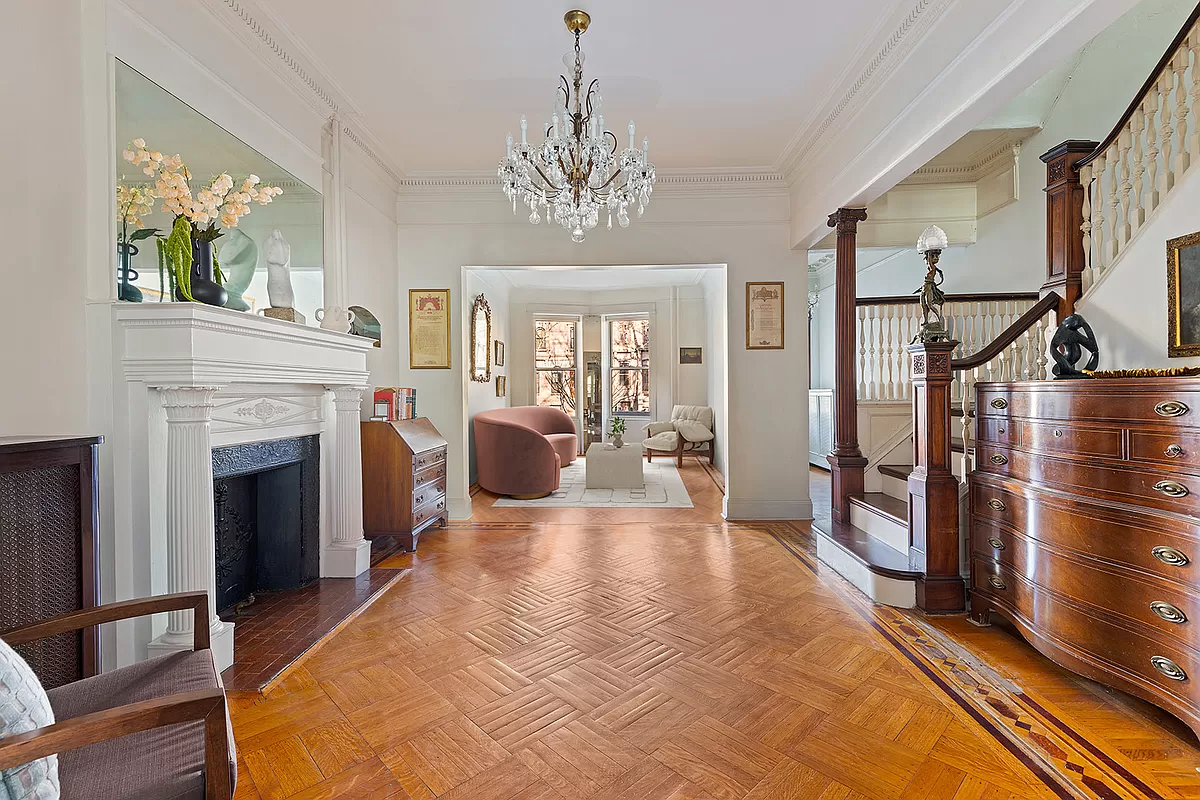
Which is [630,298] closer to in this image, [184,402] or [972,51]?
[972,51]

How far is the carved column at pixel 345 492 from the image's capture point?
3688 mm

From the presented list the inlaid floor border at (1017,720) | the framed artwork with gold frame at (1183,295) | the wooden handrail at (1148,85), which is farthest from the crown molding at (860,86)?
the inlaid floor border at (1017,720)

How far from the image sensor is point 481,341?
742 centimetres

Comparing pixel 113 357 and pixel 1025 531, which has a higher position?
pixel 113 357

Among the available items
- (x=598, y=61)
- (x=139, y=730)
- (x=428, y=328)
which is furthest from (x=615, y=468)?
(x=139, y=730)

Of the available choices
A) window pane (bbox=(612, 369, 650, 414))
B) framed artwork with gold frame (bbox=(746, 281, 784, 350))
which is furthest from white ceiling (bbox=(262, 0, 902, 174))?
window pane (bbox=(612, 369, 650, 414))

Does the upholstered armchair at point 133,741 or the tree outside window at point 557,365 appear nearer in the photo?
the upholstered armchair at point 133,741

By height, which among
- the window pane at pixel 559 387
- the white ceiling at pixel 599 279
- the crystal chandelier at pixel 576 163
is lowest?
the window pane at pixel 559 387

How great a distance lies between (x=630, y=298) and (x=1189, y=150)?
7.70 m

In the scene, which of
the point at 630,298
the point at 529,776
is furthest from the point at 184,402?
the point at 630,298

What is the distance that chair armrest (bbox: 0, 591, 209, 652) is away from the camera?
142cm

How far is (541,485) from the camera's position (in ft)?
20.7

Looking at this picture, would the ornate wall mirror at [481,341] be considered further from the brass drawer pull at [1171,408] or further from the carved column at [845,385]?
the brass drawer pull at [1171,408]

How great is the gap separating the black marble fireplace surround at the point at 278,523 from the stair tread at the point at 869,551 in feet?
11.1
